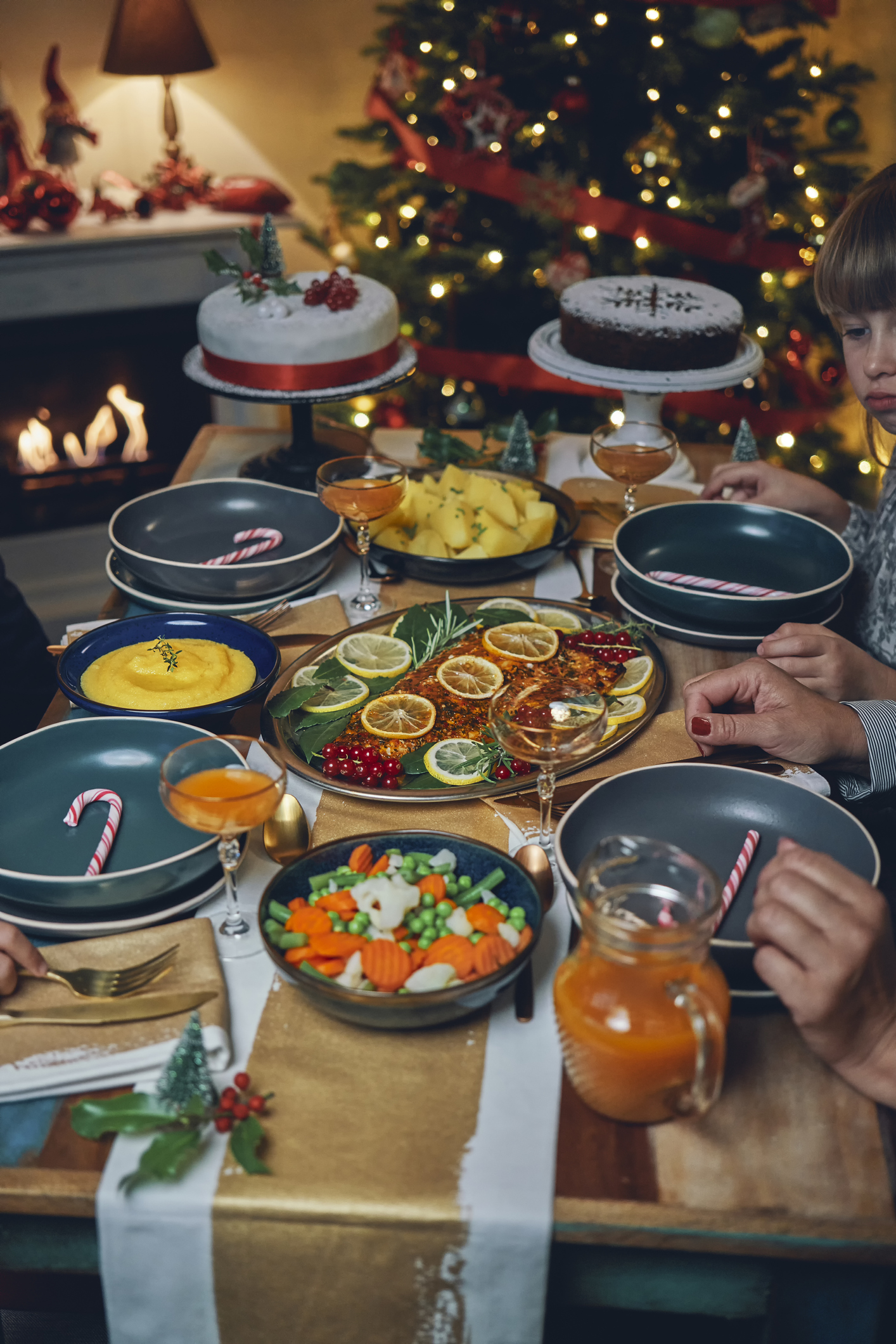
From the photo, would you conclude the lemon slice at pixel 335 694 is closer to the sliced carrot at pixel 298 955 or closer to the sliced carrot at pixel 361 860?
the sliced carrot at pixel 361 860

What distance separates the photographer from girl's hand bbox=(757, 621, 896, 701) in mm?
1472

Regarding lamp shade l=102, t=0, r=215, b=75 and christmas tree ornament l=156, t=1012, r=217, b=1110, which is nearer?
christmas tree ornament l=156, t=1012, r=217, b=1110

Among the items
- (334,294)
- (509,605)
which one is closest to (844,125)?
(334,294)

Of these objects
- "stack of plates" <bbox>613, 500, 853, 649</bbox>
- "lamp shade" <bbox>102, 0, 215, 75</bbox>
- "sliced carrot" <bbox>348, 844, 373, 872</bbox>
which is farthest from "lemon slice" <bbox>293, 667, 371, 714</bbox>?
"lamp shade" <bbox>102, 0, 215, 75</bbox>

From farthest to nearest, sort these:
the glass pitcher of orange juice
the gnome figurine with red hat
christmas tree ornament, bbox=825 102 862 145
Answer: the gnome figurine with red hat < christmas tree ornament, bbox=825 102 862 145 < the glass pitcher of orange juice

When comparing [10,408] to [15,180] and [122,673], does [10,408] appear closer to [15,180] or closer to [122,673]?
[15,180]

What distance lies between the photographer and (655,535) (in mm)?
1887

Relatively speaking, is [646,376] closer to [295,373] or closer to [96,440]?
[295,373]

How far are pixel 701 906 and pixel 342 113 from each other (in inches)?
163

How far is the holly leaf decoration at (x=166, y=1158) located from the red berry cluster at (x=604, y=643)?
868mm

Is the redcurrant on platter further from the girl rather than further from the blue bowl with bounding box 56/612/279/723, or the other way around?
the girl

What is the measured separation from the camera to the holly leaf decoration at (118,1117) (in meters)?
0.92

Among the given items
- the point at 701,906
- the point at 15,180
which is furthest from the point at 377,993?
the point at 15,180

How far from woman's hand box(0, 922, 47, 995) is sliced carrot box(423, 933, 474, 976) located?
0.37 m
